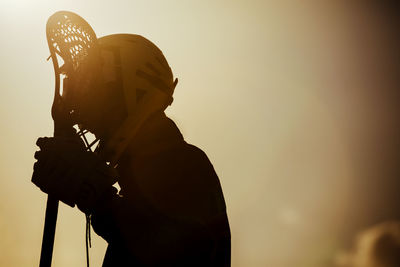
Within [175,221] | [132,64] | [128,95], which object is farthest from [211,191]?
[132,64]

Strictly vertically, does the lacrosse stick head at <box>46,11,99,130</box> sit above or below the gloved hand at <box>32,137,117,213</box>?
above

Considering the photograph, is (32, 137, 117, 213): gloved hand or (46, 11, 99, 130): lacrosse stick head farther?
(46, 11, 99, 130): lacrosse stick head

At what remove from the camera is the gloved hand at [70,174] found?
3.62m

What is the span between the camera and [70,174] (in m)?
3.64

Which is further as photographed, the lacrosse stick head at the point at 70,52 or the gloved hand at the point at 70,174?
the lacrosse stick head at the point at 70,52

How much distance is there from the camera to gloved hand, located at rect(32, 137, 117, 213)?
3621 millimetres

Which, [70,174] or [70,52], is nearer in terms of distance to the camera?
[70,174]

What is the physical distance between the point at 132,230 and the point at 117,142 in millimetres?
1028

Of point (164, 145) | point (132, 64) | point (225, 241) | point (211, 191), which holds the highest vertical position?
point (132, 64)

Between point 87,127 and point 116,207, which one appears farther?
point 87,127

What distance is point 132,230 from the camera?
374 cm

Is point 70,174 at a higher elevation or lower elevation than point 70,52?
lower

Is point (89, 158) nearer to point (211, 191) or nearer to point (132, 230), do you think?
point (132, 230)

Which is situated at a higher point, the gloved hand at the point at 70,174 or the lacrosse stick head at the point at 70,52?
the lacrosse stick head at the point at 70,52
